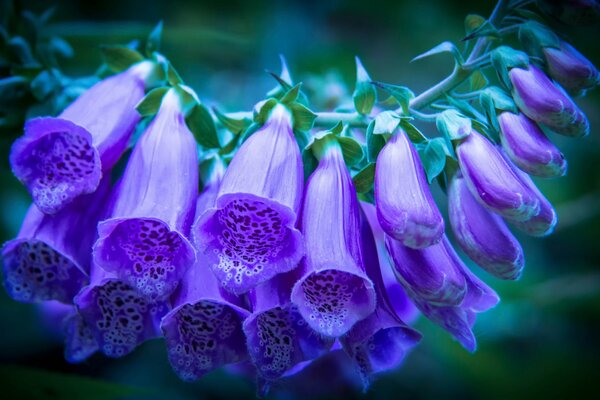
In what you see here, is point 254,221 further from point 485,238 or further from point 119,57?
point 119,57

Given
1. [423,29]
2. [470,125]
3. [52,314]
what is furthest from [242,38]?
[470,125]

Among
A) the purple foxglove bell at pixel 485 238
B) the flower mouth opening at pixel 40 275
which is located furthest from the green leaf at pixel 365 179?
the flower mouth opening at pixel 40 275

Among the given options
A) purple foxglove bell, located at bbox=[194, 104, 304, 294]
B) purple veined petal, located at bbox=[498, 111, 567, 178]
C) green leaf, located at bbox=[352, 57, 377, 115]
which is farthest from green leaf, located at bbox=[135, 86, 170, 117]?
purple veined petal, located at bbox=[498, 111, 567, 178]

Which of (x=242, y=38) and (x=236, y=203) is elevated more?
(x=236, y=203)

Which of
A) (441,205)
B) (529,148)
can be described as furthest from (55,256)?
(441,205)

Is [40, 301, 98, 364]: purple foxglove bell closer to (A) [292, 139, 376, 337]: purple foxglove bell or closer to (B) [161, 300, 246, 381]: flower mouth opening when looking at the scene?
(B) [161, 300, 246, 381]: flower mouth opening

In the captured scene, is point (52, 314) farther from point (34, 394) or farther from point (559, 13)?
point (559, 13)
